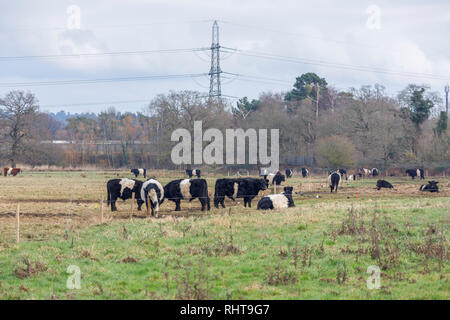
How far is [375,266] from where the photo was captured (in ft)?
33.2

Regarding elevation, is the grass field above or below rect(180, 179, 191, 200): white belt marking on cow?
below

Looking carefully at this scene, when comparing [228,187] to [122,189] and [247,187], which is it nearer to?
[247,187]

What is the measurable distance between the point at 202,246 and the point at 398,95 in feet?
197

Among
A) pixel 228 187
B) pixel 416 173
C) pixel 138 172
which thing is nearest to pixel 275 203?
pixel 228 187

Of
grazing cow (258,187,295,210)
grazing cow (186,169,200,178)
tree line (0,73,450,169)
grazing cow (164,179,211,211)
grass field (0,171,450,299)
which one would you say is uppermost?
tree line (0,73,450,169)

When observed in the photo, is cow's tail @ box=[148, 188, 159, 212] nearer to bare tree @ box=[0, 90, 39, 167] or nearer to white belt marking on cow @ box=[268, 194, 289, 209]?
white belt marking on cow @ box=[268, 194, 289, 209]

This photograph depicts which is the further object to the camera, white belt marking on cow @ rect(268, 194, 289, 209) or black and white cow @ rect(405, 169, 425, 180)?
black and white cow @ rect(405, 169, 425, 180)

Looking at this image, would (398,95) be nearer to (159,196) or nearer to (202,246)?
(159,196)

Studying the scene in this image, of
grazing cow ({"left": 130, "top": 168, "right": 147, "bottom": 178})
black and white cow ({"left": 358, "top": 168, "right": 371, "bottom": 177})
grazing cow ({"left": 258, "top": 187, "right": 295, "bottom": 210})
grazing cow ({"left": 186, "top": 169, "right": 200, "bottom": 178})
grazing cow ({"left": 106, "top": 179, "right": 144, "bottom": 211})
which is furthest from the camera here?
black and white cow ({"left": 358, "top": 168, "right": 371, "bottom": 177})

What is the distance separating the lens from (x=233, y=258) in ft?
36.1

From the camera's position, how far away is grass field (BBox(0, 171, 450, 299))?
8.66 metres

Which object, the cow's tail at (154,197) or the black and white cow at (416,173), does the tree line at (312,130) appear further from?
the cow's tail at (154,197)

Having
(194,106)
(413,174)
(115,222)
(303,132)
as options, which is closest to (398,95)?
(303,132)

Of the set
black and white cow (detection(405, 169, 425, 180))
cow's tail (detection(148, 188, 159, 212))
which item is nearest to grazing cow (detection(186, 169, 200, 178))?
black and white cow (detection(405, 169, 425, 180))
